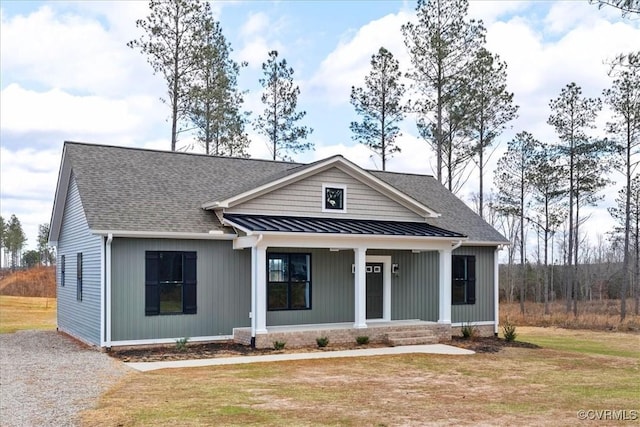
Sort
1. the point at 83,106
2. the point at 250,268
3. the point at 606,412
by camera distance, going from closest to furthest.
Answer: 1. the point at 606,412
2. the point at 250,268
3. the point at 83,106

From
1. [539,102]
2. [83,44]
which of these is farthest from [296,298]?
[539,102]

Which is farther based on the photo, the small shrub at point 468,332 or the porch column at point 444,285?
the small shrub at point 468,332

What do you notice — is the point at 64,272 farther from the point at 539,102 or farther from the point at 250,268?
the point at 539,102

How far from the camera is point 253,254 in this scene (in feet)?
49.6

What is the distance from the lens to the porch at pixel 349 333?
15328 millimetres

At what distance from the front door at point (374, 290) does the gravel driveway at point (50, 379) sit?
758cm

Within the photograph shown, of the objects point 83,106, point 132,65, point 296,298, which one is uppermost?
point 132,65

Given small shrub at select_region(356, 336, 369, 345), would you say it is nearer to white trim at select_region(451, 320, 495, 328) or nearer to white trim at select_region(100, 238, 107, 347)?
white trim at select_region(451, 320, 495, 328)

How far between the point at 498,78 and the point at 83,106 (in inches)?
716

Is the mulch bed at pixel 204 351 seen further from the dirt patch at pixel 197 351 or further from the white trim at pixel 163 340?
the white trim at pixel 163 340

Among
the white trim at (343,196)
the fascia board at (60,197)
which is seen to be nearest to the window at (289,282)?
the white trim at (343,196)

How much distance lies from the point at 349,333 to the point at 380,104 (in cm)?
1706

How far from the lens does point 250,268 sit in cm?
1634

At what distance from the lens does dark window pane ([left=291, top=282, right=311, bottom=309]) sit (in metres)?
16.9
